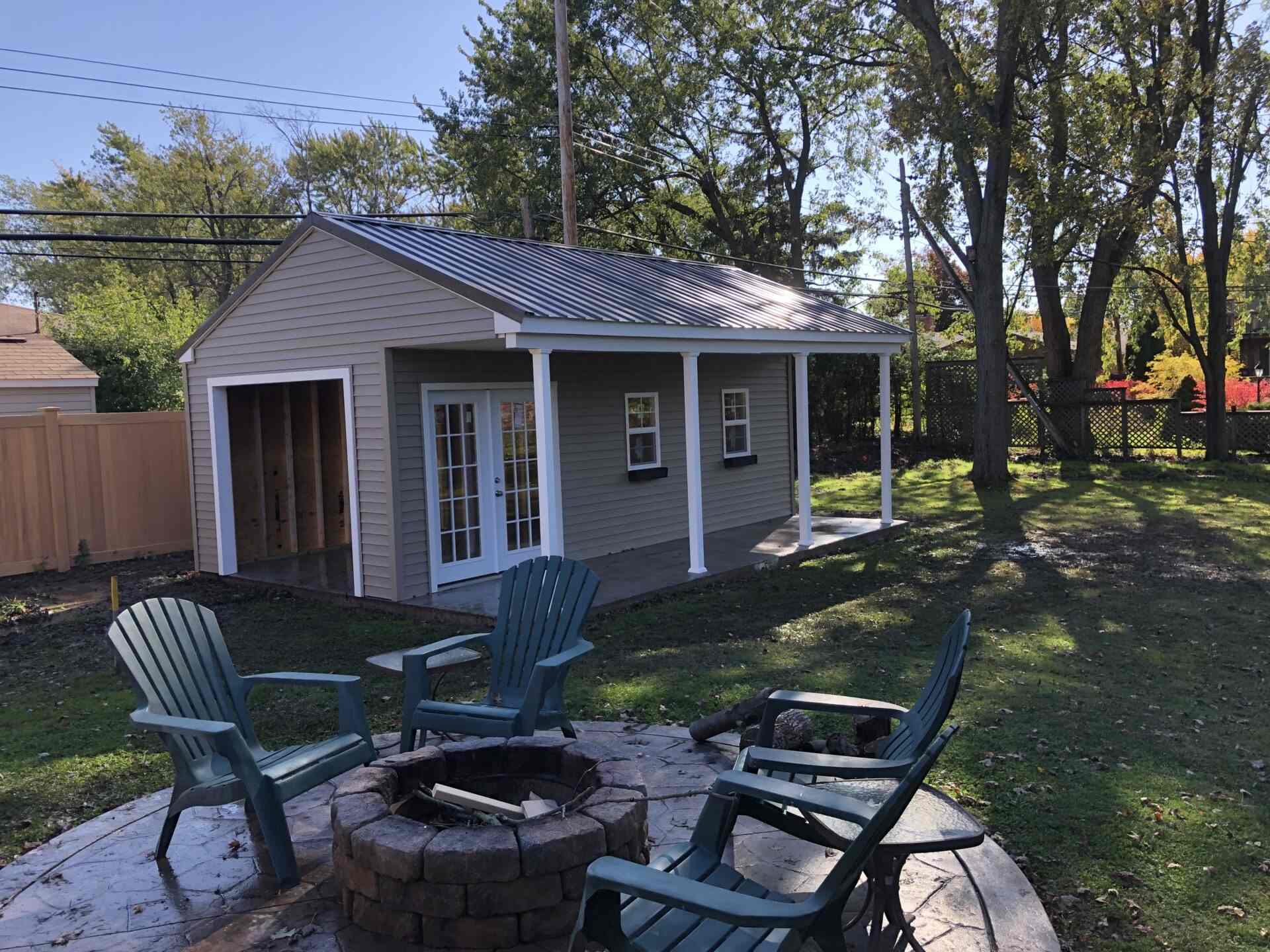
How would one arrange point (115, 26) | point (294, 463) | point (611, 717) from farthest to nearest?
point (115, 26) → point (294, 463) → point (611, 717)

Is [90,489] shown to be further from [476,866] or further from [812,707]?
[812,707]

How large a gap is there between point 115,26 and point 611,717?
3162 cm

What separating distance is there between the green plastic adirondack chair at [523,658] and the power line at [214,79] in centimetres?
1871

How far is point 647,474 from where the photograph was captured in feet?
36.6

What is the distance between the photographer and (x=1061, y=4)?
14.1 m

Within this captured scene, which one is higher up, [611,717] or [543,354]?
A: [543,354]

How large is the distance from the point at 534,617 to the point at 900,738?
78.3 inches

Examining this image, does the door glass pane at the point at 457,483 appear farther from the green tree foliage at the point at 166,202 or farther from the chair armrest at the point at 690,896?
the green tree foliage at the point at 166,202

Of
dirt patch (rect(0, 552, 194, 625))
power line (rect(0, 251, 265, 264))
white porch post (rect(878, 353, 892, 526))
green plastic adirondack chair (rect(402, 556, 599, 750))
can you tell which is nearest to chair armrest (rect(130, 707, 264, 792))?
green plastic adirondack chair (rect(402, 556, 599, 750))

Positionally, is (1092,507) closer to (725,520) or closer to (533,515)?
(725,520)

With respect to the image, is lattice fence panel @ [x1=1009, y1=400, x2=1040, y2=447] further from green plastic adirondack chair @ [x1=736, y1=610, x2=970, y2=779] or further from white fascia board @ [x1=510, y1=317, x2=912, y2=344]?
green plastic adirondack chair @ [x1=736, y1=610, x2=970, y2=779]


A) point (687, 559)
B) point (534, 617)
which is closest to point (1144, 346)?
point (687, 559)

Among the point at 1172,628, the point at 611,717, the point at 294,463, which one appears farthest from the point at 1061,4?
the point at 611,717

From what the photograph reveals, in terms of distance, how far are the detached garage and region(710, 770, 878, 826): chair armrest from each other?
5.22 m
